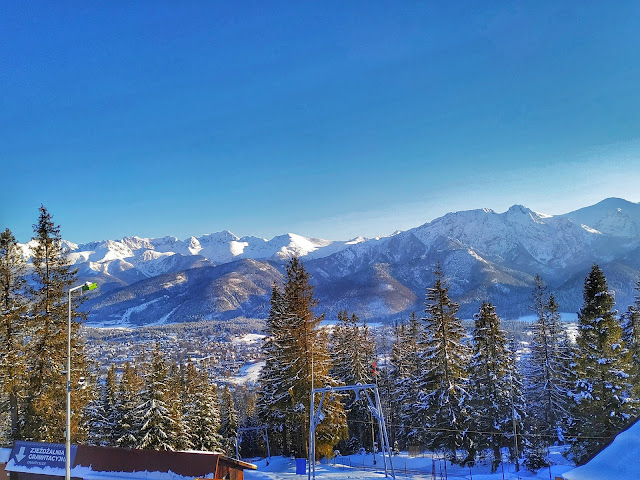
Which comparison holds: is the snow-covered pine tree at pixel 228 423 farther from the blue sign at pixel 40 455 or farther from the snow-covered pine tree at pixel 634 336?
the snow-covered pine tree at pixel 634 336

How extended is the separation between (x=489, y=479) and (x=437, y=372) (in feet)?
29.4

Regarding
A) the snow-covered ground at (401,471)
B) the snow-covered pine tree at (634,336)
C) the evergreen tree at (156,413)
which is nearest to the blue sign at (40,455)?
the snow-covered ground at (401,471)

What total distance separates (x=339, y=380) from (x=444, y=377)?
30.9 feet

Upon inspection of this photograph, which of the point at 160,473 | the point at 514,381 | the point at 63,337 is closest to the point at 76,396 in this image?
the point at 63,337

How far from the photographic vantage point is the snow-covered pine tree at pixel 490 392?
37.9m

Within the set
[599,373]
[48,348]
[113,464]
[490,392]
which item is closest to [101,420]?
[48,348]

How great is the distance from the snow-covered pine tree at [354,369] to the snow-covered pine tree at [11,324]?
2751 centimetres

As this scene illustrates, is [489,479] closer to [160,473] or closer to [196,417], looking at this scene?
[160,473]

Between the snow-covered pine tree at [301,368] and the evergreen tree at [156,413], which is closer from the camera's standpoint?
the snow-covered pine tree at [301,368]

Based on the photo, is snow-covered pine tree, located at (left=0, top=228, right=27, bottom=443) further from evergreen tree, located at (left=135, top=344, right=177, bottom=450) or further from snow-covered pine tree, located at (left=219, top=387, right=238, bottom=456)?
snow-covered pine tree, located at (left=219, top=387, right=238, bottom=456)

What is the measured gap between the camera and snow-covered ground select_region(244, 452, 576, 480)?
104 feet

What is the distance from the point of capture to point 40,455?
81.0 ft

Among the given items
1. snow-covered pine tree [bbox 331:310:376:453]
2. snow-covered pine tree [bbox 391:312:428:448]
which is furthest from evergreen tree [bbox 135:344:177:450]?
snow-covered pine tree [bbox 391:312:428:448]

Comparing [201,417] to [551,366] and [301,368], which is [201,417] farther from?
[551,366]
